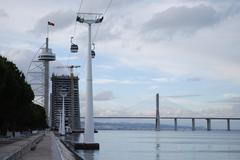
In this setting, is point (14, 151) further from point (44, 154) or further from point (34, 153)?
point (44, 154)

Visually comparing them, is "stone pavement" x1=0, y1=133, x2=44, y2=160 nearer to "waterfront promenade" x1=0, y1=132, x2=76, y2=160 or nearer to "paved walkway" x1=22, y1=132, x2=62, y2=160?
"waterfront promenade" x1=0, y1=132, x2=76, y2=160

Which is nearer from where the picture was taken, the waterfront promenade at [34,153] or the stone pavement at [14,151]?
the stone pavement at [14,151]

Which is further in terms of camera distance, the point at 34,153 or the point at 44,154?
the point at 34,153

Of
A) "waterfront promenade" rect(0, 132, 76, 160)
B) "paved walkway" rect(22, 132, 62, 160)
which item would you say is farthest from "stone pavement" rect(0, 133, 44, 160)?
"paved walkway" rect(22, 132, 62, 160)

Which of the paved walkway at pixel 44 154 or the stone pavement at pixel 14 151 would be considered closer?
the stone pavement at pixel 14 151

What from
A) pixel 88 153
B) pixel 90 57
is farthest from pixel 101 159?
pixel 90 57

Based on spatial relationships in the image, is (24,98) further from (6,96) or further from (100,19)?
(100,19)

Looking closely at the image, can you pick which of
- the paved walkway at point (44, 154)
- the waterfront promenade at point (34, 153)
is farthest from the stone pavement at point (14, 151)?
the paved walkway at point (44, 154)

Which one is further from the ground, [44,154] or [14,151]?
[14,151]

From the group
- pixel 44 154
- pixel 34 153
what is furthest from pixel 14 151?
pixel 44 154

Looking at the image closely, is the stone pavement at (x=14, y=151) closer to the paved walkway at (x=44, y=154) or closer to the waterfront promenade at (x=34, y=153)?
the waterfront promenade at (x=34, y=153)

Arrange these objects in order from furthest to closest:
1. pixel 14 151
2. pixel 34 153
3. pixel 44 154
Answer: pixel 14 151 < pixel 34 153 < pixel 44 154

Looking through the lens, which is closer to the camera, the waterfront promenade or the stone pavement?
the stone pavement

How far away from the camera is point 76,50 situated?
66625mm
